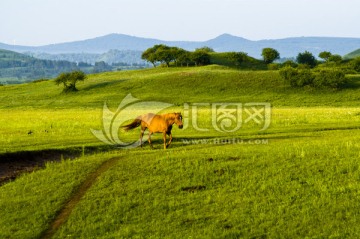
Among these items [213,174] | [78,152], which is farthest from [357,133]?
→ [78,152]

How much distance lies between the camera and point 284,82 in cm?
10525

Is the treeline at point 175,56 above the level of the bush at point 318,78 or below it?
above

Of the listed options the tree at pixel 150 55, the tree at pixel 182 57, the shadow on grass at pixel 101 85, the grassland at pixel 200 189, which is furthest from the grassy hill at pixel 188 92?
the grassland at pixel 200 189

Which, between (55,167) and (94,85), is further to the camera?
(94,85)

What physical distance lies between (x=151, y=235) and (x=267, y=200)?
5.05 metres

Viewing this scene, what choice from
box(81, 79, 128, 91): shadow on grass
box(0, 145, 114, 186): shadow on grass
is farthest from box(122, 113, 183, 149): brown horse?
box(81, 79, 128, 91): shadow on grass

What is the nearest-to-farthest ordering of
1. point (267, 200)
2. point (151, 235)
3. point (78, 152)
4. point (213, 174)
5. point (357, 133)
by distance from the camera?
point (151, 235)
point (267, 200)
point (213, 174)
point (78, 152)
point (357, 133)

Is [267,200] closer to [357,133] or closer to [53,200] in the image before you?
[53,200]

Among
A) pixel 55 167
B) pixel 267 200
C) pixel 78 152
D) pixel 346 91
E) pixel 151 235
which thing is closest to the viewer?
pixel 151 235

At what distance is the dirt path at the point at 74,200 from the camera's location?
16562mm

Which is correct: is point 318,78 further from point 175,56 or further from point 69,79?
point 69,79

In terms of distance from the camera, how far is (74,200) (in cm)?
1909

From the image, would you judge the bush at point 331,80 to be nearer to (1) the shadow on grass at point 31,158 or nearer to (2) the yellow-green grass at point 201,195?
(2) the yellow-green grass at point 201,195

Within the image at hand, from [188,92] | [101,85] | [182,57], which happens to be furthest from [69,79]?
[182,57]
